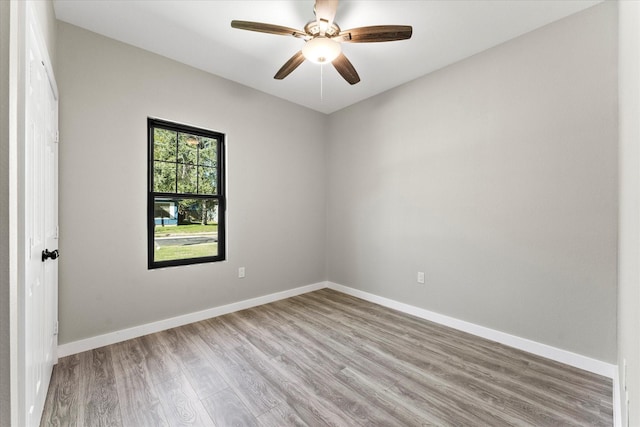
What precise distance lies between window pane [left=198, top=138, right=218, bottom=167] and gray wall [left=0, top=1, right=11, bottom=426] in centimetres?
228

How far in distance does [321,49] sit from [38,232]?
2.13m

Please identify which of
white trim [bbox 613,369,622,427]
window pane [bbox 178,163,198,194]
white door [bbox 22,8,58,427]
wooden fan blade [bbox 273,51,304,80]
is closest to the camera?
white door [bbox 22,8,58,427]

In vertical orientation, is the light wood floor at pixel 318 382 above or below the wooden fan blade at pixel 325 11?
below

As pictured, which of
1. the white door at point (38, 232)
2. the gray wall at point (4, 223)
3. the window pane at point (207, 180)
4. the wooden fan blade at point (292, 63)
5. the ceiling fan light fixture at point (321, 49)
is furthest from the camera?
the window pane at point (207, 180)

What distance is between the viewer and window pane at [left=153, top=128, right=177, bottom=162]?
2814 millimetres

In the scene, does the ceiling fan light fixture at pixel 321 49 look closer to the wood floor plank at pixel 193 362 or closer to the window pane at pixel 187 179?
the window pane at pixel 187 179

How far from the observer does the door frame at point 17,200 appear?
900 millimetres

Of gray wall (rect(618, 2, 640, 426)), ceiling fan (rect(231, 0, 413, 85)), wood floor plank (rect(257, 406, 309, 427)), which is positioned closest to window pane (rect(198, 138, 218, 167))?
ceiling fan (rect(231, 0, 413, 85))

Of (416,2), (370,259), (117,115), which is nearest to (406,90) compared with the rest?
(416,2)

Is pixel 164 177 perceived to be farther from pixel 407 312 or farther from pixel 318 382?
pixel 407 312

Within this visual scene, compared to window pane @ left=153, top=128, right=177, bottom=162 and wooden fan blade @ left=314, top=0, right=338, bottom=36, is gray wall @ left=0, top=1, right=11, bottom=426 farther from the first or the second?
window pane @ left=153, top=128, right=177, bottom=162

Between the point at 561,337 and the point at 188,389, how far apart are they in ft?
9.37

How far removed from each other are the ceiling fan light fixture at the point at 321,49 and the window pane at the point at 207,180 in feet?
5.73

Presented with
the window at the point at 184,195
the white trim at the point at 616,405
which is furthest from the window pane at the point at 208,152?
the white trim at the point at 616,405
